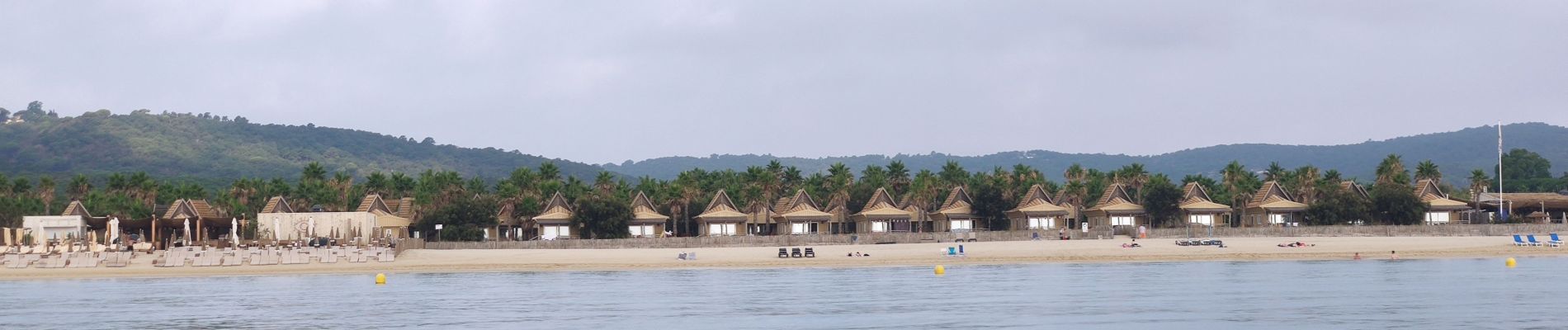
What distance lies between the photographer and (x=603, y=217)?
285ft

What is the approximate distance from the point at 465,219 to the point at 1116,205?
40902 mm

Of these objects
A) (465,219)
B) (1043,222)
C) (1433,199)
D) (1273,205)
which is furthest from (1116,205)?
(465,219)

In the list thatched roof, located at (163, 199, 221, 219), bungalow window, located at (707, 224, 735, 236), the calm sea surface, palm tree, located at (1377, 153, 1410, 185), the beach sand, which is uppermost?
palm tree, located at (1377, 153, 1410, 185)

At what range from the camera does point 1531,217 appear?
99.8 metres

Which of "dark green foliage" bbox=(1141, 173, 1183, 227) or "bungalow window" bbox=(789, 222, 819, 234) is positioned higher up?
"dark green foliage" bbox=(1141, 173, 1183, 227)

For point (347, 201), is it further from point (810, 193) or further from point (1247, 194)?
point (1247, 194)

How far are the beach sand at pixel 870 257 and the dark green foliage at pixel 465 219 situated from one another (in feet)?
31.9

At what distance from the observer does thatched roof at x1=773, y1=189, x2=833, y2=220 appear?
308ft

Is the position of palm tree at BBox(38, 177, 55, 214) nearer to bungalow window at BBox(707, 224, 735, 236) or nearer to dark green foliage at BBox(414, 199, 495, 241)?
dark green foliage at BBox(414, 199, 495, 241)

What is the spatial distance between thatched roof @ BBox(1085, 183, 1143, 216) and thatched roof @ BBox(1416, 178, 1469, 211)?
681 inches

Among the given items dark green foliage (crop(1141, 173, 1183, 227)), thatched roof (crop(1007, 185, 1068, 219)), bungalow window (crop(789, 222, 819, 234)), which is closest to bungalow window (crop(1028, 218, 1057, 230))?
thatched roof (crop(1007, 185, 1068, 219))

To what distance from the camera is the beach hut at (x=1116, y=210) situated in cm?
9269

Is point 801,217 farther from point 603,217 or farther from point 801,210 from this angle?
point 603,217

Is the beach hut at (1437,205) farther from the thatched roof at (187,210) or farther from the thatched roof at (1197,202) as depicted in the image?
the thatched roof at (187,210)
